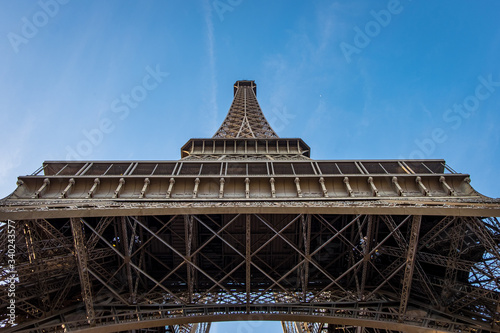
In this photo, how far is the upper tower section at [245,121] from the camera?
38.8 metres

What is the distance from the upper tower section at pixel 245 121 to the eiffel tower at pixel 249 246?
20.5 metres

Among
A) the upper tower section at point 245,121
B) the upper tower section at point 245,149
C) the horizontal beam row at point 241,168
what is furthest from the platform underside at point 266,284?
the upper tower section at point 245,121

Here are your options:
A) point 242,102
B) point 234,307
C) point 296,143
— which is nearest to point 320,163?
point 234,307

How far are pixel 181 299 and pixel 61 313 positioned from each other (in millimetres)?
4569

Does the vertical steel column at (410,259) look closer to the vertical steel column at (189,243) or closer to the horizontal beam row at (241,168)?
the horizontal beam row at (241,168)

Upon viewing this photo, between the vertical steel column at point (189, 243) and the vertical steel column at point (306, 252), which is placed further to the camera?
the vertical steel column at point (306, 252)

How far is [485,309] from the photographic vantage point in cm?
1179

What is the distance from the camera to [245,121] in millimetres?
43688

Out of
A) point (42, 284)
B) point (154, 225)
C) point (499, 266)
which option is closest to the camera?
point (499, 266)

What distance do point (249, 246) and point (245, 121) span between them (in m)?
32.5

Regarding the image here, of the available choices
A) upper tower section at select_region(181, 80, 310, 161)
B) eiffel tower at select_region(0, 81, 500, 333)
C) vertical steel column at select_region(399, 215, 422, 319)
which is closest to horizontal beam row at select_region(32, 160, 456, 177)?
eiffel tower at select_region(0, 81, 500, 333)

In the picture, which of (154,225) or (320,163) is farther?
(320,163)

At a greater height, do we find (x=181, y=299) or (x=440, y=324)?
(x=181, y=299)

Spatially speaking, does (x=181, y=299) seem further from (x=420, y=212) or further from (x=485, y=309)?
(x=485, y=309)
